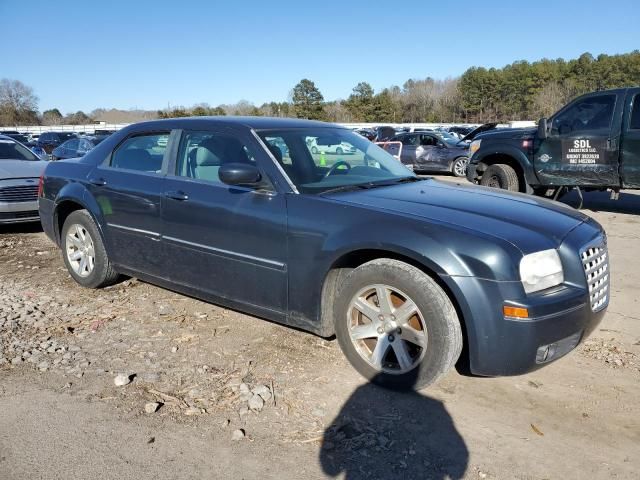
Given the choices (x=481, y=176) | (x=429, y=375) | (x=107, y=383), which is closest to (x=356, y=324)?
(x=429, y=375)

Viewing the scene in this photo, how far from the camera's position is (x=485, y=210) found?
337 centimetres

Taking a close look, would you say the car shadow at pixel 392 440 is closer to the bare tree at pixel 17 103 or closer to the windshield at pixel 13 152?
the windshield at pixel 13 152

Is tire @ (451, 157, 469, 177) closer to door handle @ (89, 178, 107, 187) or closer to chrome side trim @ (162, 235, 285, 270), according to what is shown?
door handle @ (89, 178, 107, 187)

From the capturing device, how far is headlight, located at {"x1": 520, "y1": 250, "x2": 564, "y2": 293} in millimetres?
2869

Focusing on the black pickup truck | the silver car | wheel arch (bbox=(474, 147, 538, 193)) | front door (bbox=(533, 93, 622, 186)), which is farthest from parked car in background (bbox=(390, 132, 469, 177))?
the silver car

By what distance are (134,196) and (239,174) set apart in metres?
1.37

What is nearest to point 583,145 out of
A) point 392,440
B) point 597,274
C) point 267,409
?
point 597,274

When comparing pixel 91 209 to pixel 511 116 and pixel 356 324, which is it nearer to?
Result: pixel 356 324

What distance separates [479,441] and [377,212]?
139 cm

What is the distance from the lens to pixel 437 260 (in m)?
2.95

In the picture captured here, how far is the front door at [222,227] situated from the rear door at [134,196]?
0.18 m

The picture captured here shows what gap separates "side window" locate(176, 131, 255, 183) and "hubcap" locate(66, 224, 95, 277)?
1482 mm

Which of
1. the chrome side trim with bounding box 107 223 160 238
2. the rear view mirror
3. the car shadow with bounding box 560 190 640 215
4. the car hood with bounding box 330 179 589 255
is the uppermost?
the rear view mirror

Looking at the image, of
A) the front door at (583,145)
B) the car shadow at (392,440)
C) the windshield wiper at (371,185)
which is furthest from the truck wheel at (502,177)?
the car shadow at (392,440)
